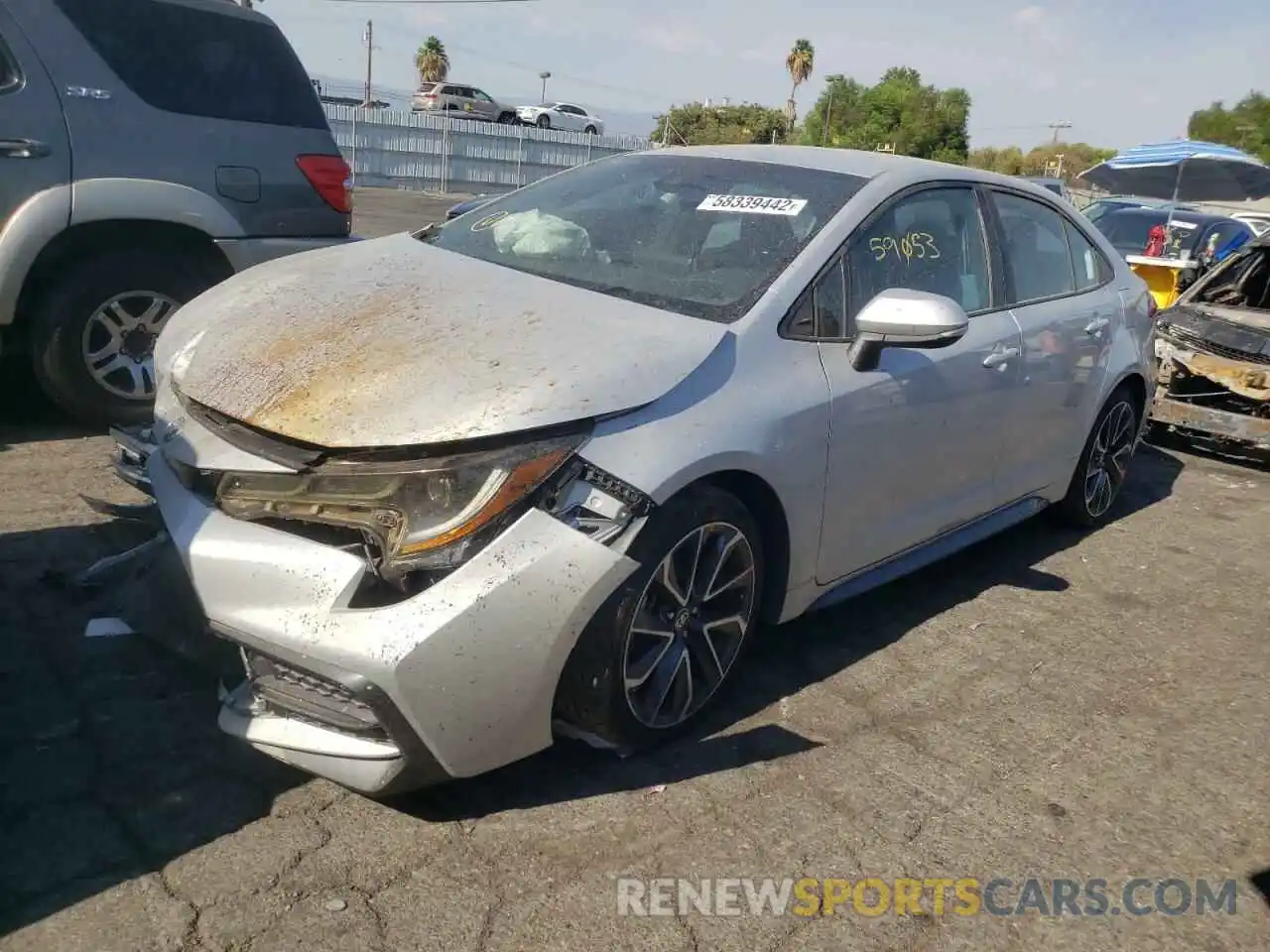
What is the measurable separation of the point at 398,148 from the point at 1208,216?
58.4 ft

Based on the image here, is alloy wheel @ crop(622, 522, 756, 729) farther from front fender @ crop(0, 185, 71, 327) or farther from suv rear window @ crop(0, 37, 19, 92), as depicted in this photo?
suv rear window @ crop(0, 37, 19, 92)

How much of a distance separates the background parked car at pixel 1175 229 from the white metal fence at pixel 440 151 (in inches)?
568

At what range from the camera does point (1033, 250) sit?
4.70 meters

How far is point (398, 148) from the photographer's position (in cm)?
2630

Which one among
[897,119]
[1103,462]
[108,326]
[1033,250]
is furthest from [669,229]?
[897,119]

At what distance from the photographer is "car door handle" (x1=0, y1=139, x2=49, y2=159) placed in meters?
4.85

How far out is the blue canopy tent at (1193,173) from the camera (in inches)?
541

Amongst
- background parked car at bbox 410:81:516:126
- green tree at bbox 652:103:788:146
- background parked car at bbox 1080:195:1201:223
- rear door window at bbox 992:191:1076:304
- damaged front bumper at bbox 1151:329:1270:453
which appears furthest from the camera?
green tree at bbox 652:103:788:146

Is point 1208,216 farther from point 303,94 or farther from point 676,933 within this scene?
point 676,933

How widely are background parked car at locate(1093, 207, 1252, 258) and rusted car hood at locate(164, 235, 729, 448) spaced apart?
11.6m

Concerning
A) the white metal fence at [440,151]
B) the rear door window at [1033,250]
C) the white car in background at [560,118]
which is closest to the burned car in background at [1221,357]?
the rear door window at [1033,250]

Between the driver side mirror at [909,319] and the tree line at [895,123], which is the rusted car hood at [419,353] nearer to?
the driver side mirror at [909,319]

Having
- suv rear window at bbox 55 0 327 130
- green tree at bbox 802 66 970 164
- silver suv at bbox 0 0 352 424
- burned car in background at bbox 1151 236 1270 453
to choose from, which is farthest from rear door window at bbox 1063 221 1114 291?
green tree at bbox 802 66 970 164

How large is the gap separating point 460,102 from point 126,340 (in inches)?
1468
